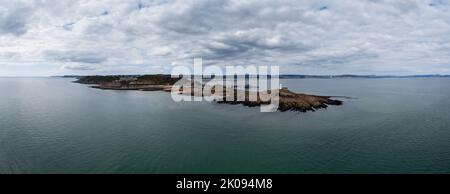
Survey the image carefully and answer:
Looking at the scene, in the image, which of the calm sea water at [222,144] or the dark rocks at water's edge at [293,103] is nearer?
the calm sea water at [222,144]

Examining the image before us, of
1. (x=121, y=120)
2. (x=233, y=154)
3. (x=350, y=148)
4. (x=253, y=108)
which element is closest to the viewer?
(x=233, y=154)

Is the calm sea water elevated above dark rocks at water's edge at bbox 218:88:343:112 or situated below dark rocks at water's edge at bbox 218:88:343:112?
below

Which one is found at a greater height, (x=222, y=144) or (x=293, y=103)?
(x=293, y=103)

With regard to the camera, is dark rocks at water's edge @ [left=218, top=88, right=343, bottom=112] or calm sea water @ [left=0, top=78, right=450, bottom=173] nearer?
calm sea water @ [left=0, top=78, right=450, bottom=173]

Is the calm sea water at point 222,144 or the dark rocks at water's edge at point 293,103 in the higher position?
the dark rocks at water's edge at point 293,103

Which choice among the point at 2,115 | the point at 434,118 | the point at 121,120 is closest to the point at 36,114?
the point at 2,115

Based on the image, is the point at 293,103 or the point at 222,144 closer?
the point at 222,144
